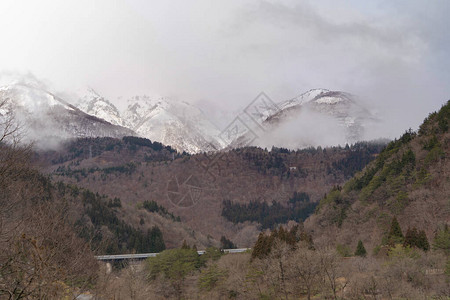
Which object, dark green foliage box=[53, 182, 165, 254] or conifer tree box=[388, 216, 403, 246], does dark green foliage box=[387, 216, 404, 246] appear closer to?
conifer tree box=[388, 216, 403, 246]

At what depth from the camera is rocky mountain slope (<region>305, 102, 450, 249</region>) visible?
247 ft

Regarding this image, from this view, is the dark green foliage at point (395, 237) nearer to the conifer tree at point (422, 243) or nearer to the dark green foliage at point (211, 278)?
the conifer tree at point (422, 243)

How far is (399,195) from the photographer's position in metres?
83.8

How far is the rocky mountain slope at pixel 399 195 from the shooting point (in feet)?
247

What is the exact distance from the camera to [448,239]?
50.0 meters

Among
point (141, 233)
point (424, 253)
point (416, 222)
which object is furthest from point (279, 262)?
point (141, 233)

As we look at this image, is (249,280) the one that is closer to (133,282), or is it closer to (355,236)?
(133,282)

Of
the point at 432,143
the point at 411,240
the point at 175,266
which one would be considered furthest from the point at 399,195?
the point at 175,266

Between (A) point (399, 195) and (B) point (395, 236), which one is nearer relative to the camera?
(B) point (395, 236)

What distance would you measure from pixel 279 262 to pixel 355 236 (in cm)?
3911

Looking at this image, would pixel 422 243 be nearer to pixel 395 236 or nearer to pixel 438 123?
pixel 395 236

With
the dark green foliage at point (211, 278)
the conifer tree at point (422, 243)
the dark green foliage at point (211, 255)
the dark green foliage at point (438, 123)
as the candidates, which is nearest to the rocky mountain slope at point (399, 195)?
the dark green foliage at point (438, 123)

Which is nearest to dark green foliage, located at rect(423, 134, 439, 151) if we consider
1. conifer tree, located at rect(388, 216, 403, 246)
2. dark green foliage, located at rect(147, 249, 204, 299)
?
conifer tree, located at rect(388, 216, 403, 246)

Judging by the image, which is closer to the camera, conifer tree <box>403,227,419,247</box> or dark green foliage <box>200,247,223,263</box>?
conifer tree <box>403,227,419,247</box>
